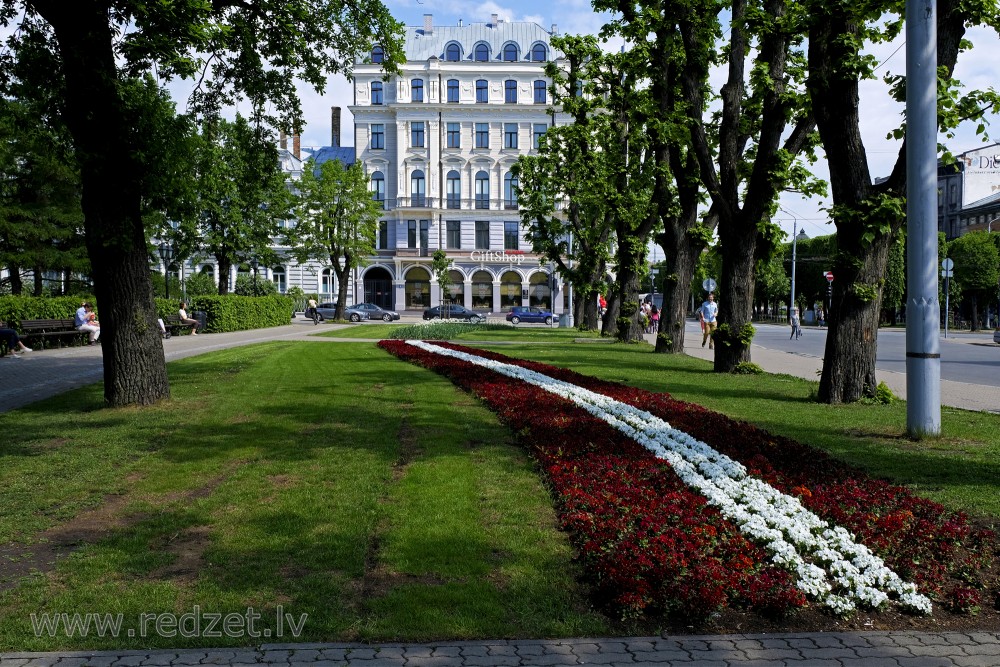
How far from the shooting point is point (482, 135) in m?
79.4

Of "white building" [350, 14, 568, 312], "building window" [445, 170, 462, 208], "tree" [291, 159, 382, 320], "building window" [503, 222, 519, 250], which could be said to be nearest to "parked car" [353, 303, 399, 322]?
"tree" [291, 159, 382, 320]

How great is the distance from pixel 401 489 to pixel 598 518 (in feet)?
6.53

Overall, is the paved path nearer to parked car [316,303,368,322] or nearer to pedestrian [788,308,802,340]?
pedestrian [788,308,802,340]

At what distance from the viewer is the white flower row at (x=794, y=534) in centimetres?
487

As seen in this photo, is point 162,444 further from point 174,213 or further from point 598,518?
point 598,518

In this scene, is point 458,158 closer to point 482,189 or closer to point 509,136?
point 482,189

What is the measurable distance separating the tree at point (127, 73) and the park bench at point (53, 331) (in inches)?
597

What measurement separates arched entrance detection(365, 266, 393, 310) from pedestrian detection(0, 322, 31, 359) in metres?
56.8

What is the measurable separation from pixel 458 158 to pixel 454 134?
2.33 metres

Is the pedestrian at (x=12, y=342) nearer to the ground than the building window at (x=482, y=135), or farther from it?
nearer to the ground

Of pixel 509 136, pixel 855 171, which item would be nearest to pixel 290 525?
pixel 855 171

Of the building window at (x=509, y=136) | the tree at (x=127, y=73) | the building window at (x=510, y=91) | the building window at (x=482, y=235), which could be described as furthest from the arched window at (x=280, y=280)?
the tree at (x=127, y=73)

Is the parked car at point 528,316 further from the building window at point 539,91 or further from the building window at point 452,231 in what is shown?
the building window at point 539,91

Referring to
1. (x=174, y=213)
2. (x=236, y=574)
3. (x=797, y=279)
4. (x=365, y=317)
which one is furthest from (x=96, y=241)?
(x=797, y=279)
